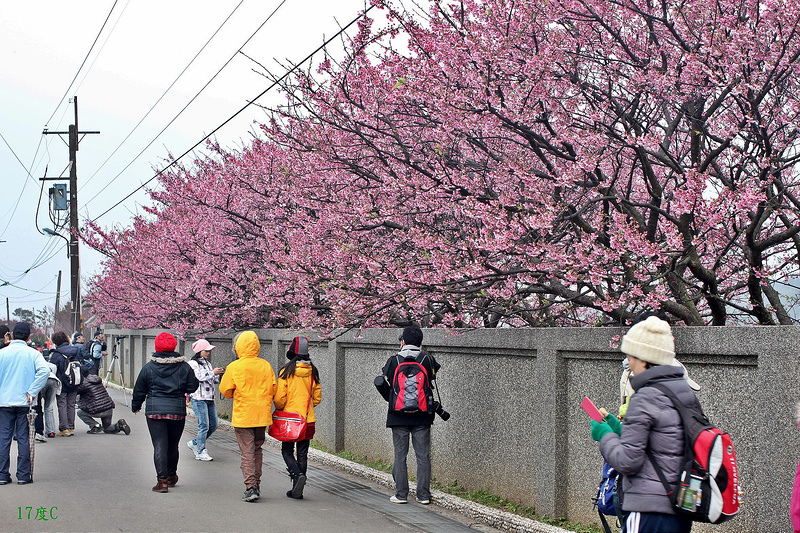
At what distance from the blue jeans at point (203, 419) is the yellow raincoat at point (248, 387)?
3.38m

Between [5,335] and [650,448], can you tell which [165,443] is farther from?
[650,448]

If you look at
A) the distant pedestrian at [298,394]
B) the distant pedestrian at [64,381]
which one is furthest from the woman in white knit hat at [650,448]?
the distant pedestrian at [64,381]

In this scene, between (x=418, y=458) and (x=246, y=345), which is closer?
(x=418, y=458)

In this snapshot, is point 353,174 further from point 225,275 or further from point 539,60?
point 225,275

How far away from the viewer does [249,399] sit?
9.79 m

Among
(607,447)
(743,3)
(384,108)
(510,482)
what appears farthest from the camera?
(384,108)

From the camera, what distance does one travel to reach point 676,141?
34.1ft

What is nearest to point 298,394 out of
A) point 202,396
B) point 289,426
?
point 289,426

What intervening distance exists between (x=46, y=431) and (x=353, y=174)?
8827 millimetres

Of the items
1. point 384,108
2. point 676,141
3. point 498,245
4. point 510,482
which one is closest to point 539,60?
point 498,245

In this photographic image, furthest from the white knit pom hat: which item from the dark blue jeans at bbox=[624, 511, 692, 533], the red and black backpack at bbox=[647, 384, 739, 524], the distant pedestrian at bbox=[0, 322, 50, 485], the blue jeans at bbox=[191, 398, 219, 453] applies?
the blue jeans at bbox=[191, 398, 219, 453]

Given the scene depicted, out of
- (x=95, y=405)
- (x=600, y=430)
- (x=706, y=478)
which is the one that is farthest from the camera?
(x=95, y=405)

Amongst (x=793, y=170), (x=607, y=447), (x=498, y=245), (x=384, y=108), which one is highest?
(x=384, y=108)

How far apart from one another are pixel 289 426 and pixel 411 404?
4.85 ft
